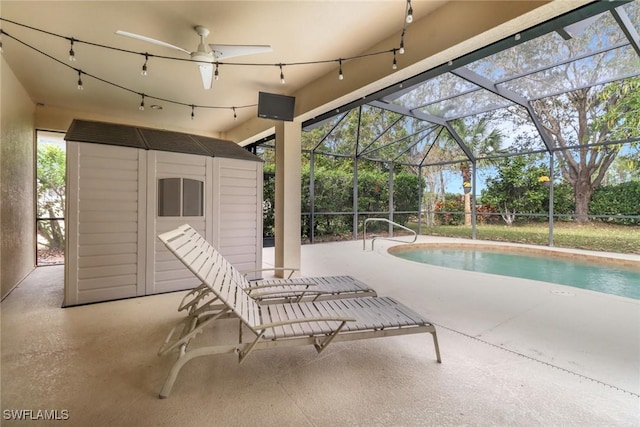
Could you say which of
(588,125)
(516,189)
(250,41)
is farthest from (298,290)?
(516,189)

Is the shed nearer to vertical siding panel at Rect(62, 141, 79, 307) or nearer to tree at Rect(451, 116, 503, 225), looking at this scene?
vertical siding panel at Rect(62, 141, 79, 307)

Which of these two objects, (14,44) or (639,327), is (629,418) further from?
(14,44)

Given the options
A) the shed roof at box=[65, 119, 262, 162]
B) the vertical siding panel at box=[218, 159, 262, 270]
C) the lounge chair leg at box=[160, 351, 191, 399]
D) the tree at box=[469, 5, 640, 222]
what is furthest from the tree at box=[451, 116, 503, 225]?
the lounge chair leg at box=[160, 351, 191, 399]

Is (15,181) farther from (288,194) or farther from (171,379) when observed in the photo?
(171,379)

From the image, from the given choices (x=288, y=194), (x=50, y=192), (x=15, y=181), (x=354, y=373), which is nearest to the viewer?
(x=354, y=373)

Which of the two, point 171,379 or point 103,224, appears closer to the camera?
point 171,379

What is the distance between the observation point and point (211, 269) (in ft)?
7.40

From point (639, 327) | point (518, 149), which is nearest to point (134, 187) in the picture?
point (639, 327)

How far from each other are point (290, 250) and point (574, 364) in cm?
374

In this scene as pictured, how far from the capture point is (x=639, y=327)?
2660mm

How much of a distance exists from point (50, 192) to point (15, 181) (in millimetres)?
2213

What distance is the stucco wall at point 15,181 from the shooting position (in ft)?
12.1

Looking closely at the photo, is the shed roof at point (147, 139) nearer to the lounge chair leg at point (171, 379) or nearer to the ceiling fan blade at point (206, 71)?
the ceiling fan blade at point (206, 71)

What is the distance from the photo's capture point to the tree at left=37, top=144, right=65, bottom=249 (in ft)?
19.4
